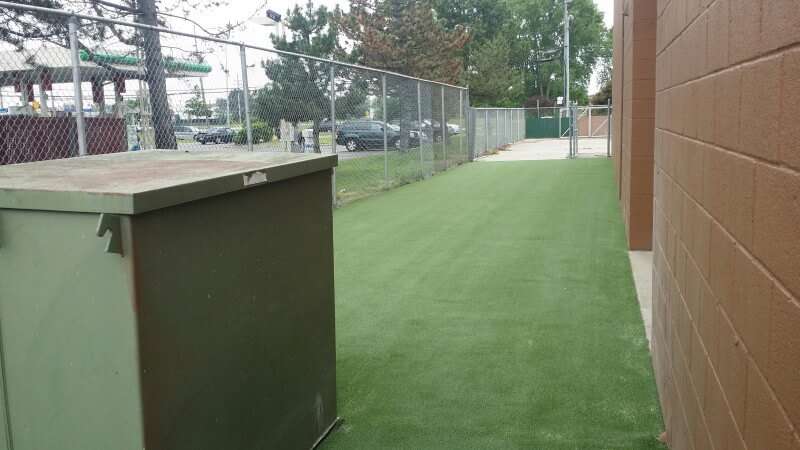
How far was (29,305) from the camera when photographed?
2.26 meters

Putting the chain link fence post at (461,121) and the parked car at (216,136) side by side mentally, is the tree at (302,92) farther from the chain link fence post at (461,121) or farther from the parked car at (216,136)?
the chain link fence post at (461,121)

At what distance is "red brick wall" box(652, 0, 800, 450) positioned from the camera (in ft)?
4.43

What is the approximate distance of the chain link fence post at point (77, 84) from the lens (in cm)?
572

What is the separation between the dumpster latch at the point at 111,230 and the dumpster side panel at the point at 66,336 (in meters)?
0.05

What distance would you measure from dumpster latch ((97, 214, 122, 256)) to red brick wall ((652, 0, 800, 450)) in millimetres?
1621

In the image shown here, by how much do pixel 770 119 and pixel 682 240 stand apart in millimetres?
1502

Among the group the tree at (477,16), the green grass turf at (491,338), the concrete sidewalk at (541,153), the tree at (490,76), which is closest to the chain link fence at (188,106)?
the green grass turf at (491,338)

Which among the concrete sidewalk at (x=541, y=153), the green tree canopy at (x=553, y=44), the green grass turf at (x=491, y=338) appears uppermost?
the green tree canopy at (x=553, y=44)

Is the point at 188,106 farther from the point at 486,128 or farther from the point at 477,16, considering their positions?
the point at 477,16

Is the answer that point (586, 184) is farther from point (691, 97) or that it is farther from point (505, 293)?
point (691, 97)

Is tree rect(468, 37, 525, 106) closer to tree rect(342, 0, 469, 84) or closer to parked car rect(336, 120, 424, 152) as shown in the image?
tree rect(342, 0, 469, 84)

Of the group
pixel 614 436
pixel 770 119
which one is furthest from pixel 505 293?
pixel 770 119

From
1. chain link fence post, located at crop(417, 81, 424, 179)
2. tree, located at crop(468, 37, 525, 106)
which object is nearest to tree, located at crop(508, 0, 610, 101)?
tree, located at crop(468, 37, 525, 106)

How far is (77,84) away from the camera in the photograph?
19.0 ft
